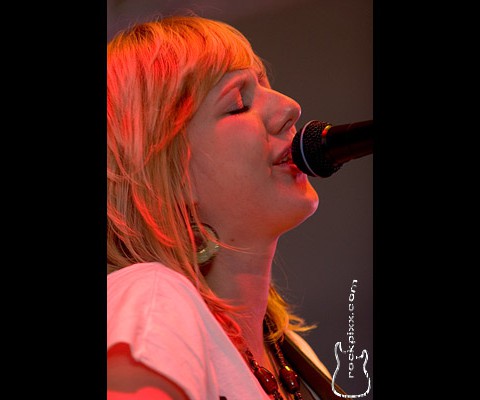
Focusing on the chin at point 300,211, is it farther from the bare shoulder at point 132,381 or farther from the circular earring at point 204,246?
the bare shoulder at point 132,381

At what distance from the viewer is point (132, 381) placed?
742 millimetres

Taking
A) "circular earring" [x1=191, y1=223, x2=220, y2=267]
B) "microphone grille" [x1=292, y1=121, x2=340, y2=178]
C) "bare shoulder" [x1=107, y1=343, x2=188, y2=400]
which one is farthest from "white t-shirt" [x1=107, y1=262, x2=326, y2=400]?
"microphone grille" [x1=292, y1=121, x2=340, y2=178]

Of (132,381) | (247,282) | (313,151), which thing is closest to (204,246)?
(247,282)

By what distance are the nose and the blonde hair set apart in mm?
82

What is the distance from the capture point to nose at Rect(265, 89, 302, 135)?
106 cm

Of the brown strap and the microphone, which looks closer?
the microphone

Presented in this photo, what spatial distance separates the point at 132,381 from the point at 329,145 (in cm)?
43

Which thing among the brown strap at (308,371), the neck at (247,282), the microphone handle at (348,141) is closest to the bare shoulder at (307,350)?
the brown strap at (308,371)

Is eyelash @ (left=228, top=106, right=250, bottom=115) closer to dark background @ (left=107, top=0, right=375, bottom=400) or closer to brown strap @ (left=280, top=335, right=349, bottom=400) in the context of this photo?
dark background @ (left=107, top=0, right=375, bottom=400)

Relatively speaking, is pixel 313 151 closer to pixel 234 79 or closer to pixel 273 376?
pixel 234 79
